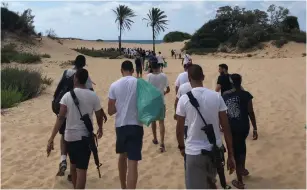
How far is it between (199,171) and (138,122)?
1.14 meters

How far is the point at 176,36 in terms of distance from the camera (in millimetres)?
77938

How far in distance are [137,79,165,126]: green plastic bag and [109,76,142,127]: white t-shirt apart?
7cm

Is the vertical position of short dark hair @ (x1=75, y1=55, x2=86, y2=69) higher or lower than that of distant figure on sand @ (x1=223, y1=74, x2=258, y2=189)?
higher

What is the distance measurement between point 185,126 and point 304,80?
13603 mm

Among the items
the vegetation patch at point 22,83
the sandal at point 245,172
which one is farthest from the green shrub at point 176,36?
the sandal at point 245,172

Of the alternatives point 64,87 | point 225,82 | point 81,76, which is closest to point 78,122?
point 81,76

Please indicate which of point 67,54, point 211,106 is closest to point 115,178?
point 211,106

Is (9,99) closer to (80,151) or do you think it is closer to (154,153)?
(154,153)

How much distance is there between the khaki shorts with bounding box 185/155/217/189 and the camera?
394cm

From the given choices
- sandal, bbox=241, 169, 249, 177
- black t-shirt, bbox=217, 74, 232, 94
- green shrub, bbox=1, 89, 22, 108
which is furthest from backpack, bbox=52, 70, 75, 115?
green shrub, bbox=1, 89, 22, 108

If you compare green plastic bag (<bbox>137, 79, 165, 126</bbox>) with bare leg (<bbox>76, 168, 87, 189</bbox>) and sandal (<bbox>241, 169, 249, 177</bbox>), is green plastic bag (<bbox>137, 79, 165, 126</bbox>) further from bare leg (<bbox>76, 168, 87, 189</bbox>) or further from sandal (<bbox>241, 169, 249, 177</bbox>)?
sandal (<bbox>241, 169, 249, 177</bbox>)

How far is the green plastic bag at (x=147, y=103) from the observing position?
4742 mm

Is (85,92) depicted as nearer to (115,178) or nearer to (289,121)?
(115,178)

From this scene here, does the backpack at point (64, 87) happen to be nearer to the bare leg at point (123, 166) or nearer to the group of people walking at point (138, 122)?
the group of people walking at point (138, 122)
